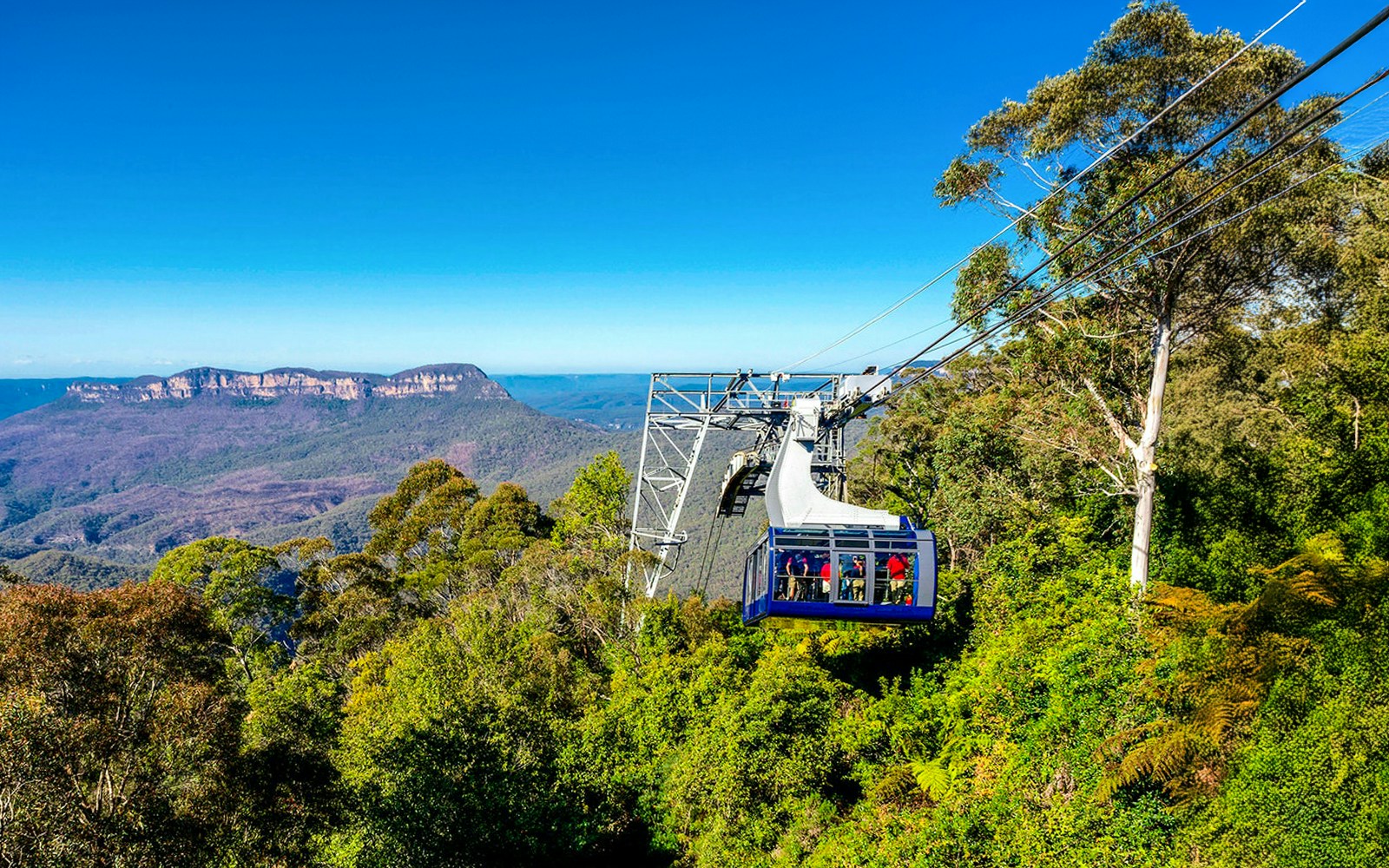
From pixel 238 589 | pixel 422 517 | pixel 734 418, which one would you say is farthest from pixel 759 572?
pixel 422 517

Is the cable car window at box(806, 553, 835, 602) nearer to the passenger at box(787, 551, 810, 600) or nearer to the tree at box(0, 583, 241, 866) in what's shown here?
the passenger at box(787, 551, 810, 600)

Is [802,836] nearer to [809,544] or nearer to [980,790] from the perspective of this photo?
[980,790]

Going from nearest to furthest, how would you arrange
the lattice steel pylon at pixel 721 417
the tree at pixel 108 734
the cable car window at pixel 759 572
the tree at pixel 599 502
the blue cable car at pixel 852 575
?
the tree at pixel 108 734
the blue cable car at pixel 852 575
the cable car window at pixel 759 572
the lattice steel pylon at pixel 721 417
the tree at pixel 599 502

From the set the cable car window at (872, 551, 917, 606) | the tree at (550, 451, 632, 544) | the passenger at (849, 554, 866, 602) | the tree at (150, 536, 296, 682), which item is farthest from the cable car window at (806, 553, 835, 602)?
the tree at (150, 536, 296, 682)

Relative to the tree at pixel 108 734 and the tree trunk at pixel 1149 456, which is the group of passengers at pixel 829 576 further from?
the tree at pixel 108 734

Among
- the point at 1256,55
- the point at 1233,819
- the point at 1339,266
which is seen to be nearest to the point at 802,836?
the point at 1233,819

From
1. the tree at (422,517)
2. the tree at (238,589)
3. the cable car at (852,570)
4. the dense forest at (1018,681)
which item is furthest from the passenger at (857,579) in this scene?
the tree at (422,517)
